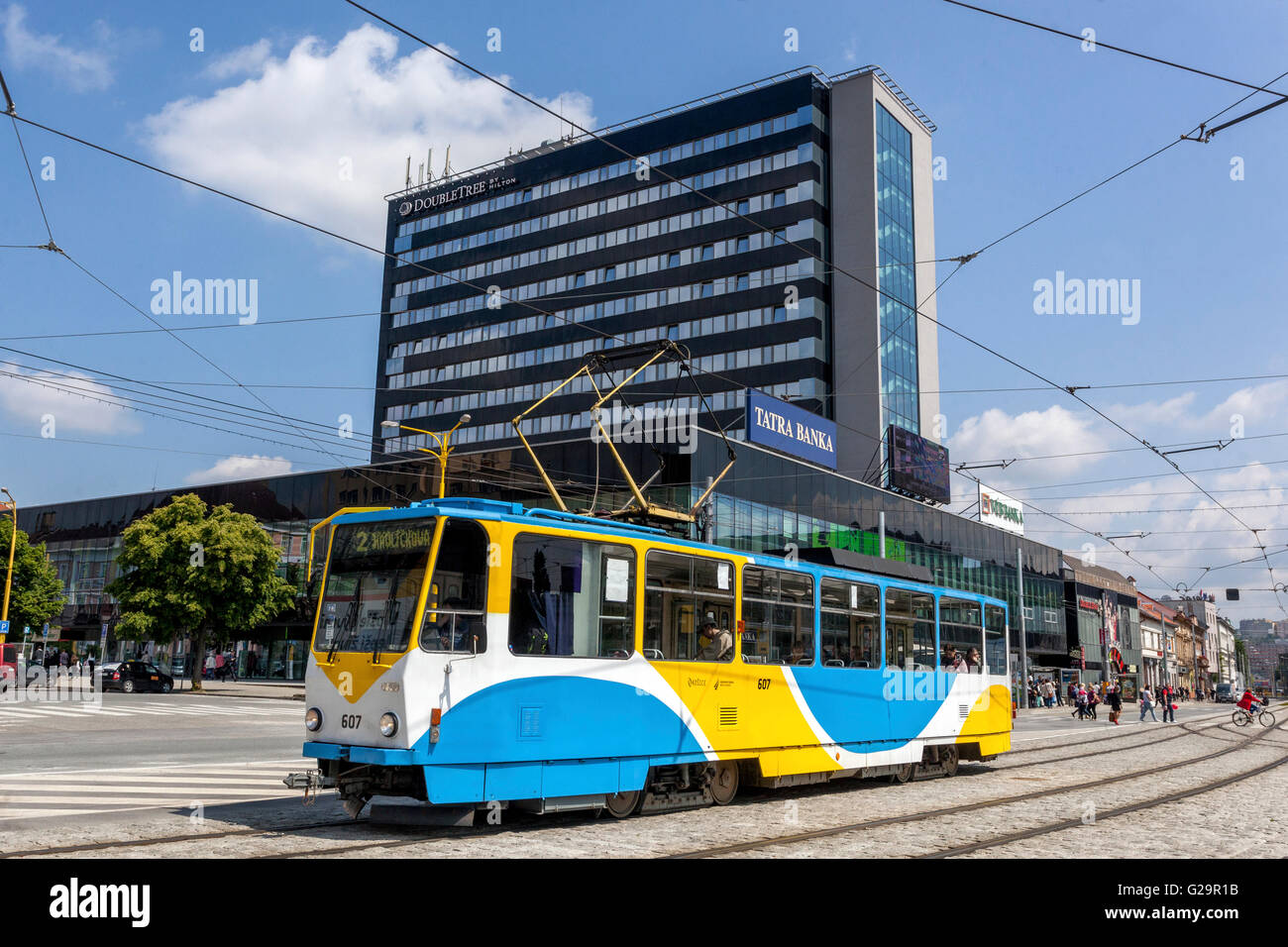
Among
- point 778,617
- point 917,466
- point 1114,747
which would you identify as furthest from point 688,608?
point 917,466

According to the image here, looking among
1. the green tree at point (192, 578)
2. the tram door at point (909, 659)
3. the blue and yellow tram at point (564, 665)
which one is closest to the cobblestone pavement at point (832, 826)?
the blue and yellow tram at point (564, 665)

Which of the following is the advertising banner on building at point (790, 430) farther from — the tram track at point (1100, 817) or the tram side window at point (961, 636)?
the tram track at point (1100, 817)

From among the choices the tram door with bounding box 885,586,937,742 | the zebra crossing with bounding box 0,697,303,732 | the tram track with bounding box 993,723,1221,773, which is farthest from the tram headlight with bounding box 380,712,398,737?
the zebra crossing with bounding box 0,697,303,732

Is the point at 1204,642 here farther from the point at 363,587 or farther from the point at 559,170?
the point at 363,587

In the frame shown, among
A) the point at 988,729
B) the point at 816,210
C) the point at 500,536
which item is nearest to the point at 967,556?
the point at 816,210

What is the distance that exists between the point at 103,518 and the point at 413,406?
28113 millimetres

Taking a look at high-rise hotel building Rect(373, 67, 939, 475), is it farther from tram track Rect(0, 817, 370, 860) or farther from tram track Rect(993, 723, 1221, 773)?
tram track Rect(0, 817, 370, 860)

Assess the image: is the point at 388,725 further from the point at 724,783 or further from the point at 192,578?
the point at 192,578

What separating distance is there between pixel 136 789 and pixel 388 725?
18.9 ft

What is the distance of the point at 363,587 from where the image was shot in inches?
401

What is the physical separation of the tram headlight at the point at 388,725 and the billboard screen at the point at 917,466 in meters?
52.4

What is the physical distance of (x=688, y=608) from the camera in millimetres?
12047

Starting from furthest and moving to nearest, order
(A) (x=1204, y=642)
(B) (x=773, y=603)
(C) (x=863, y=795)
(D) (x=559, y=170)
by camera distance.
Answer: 1. (A) (x=1204, y=642)
2. (D) (x=559, y=170)
3. (C) (x=863, y=795)
4. (B) (x=773, y=603)

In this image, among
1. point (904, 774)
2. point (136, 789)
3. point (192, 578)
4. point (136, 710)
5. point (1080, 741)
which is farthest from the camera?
point (192, 578)
